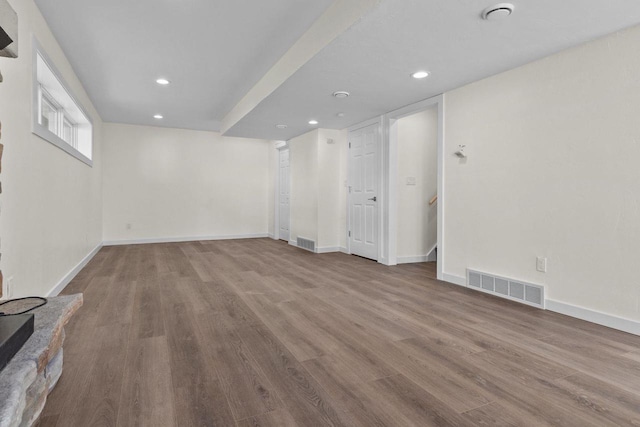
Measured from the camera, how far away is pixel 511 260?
3.08 metres

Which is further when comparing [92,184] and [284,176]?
[284,176]

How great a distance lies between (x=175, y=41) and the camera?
3.14 m

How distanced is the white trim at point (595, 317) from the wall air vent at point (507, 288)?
10cm

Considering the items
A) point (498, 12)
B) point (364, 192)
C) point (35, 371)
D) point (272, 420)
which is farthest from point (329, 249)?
point (35, 371)

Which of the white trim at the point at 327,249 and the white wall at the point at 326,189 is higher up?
the white wall at the point at 326,189

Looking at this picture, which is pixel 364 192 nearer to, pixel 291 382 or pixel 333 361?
pixel 333 361

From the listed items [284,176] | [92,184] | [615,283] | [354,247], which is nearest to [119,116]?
[92,184]

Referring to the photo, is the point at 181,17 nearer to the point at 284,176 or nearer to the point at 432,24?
the point at 432,24

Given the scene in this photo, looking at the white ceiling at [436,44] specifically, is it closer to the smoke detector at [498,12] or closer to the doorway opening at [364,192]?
the smoke detector at [498,12]

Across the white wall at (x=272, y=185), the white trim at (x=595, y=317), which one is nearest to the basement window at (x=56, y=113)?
the white wall at (x=272, y=185)

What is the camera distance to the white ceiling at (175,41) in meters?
2.60

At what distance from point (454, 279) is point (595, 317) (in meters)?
1.31

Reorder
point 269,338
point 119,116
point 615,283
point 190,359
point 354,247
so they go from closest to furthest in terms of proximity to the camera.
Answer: point 190,359
point 269,338
point 615,283
point 354,247
point 119,116

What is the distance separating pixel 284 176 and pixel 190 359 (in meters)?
5.75
